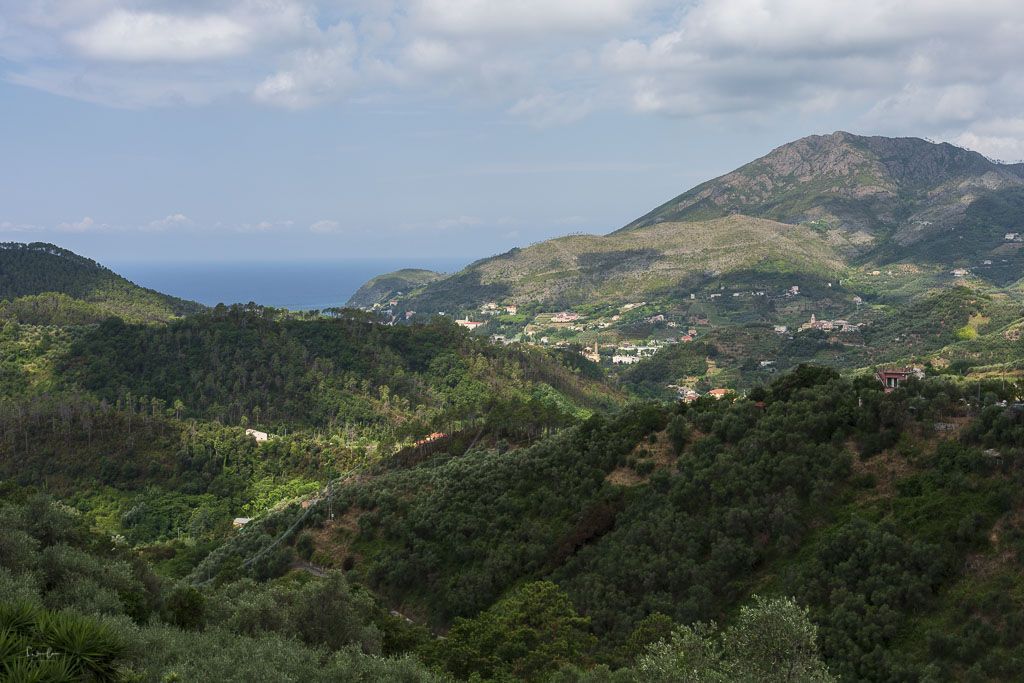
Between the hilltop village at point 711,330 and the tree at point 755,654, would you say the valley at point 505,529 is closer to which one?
the tree at point 755,654

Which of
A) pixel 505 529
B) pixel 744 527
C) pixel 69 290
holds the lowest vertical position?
pixel 505 529

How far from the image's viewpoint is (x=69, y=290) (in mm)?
133750

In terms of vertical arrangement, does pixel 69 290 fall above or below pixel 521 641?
above

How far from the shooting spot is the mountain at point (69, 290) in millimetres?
112250

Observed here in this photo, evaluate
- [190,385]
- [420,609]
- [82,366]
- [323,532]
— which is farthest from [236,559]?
[82,366]

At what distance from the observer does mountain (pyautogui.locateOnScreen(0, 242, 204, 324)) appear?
112m

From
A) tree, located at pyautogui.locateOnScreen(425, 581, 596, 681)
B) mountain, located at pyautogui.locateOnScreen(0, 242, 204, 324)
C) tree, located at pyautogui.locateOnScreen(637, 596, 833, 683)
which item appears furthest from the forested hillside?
mountain, located at pyautogui.locateOnScreen(0, 242, 204, 324)

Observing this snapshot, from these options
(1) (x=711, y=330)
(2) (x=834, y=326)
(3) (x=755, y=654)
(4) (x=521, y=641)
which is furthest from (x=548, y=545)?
(1) (x=711, y=330)

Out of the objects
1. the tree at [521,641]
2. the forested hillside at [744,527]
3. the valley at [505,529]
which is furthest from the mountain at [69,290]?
the tree at [521,641]

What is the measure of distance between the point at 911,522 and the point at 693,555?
27.1 ft

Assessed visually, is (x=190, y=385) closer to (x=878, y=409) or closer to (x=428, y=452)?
(x=428, y=452)

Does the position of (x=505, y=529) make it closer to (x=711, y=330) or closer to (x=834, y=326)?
(x=834, y=326)

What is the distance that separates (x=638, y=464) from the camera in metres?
38.5

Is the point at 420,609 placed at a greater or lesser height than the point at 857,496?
lesser
